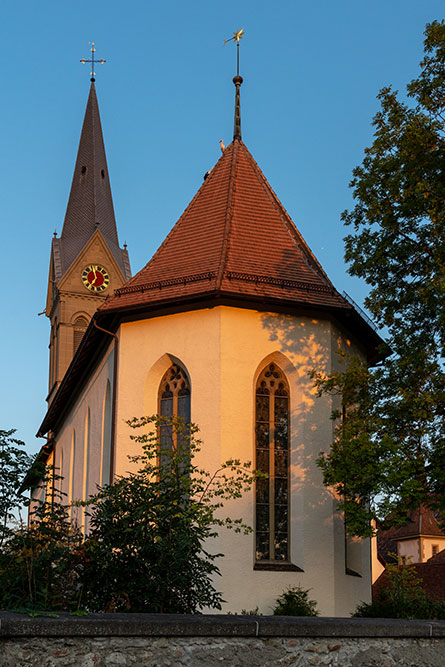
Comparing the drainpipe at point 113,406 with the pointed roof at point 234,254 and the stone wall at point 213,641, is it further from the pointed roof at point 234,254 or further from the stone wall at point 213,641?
the stone wall at point 213,641

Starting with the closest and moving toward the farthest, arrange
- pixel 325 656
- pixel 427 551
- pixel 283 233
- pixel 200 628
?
pixel 200 628 < pixel 325 656 < pixel 283 233 < pixel 427 551

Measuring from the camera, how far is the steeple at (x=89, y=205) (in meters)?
45.4

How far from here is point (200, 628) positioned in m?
6.17


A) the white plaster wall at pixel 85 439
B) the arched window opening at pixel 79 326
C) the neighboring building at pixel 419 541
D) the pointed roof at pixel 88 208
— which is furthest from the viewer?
the neighboring building at pixel 419 541

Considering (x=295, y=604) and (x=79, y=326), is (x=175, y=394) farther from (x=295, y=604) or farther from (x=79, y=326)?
(x=79, y=326)

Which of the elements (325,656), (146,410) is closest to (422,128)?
(146,410)

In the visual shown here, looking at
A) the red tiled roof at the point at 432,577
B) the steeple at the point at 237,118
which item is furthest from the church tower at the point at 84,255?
the steeple at the point at 237,118

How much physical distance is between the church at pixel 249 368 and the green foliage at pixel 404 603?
152 centimetres

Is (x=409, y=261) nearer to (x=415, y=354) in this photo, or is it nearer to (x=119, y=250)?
(x=415, y=354)

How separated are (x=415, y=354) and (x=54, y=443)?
19654mm

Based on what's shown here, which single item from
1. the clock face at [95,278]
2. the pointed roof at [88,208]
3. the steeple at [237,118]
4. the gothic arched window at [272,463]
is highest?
the pointed roof at [88,208]

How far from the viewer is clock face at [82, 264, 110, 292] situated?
44906mm

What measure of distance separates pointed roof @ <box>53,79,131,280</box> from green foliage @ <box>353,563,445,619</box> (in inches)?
1319

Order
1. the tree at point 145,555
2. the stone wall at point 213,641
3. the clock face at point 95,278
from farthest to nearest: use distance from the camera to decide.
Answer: the clock face at point 95,278 → the tree at point 145,555 → the stone wall at point 213,641
